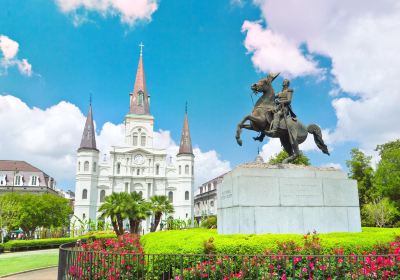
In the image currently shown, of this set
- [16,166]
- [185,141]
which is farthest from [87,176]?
[185,141]

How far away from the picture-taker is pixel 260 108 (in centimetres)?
1170

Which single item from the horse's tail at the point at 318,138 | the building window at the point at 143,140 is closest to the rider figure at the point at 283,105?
the horse's tail at the point at 318,138

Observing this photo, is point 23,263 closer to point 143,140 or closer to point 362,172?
point 362,172

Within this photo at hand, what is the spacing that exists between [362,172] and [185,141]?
49.6 m

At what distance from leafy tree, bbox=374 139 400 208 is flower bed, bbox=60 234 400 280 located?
35.6 meters

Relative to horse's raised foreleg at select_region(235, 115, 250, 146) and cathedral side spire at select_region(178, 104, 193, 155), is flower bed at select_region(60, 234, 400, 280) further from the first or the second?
cathedral side spire at select_region(178, 104, 193, 155)

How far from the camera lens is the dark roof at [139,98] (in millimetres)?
87312

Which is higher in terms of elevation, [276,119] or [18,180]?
[18,180]

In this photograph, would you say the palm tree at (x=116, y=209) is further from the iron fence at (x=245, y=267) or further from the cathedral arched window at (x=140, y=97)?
the cathedral arched window at (x=140, y=97)

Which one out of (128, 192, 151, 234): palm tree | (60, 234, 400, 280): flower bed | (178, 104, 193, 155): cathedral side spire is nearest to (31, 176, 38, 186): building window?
(178, 104, 193, 155): cathedral side spire

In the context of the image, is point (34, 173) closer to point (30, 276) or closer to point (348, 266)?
point (30, 276)

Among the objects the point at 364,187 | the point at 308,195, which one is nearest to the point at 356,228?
the point at 308,195

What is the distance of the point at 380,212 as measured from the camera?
36.9 metres

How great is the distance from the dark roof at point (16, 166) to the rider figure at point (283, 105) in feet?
255
